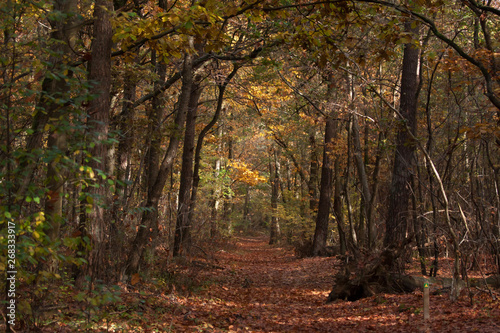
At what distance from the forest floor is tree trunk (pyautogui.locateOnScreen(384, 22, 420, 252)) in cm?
189

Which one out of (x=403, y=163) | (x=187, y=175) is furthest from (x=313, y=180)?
(x=403, y=163)

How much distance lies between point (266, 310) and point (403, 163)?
4.97 meters

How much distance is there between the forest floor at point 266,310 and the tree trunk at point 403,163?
1886 millimetres

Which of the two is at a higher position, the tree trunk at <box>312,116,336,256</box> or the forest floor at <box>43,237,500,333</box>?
the tree trunk at <box>312,116,336,256</box>

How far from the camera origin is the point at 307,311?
347 inches

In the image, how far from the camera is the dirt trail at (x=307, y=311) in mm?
6562

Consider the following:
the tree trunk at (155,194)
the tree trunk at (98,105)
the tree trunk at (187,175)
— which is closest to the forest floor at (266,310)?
the tree trunk at (155,194)

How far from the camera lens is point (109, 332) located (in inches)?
212

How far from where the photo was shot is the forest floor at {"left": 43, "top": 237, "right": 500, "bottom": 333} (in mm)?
6273

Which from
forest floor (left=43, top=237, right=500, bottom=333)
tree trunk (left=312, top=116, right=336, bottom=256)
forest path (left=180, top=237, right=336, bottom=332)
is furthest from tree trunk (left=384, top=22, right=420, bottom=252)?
tree trunk (left=312, top=116, right=336, bottom=256)

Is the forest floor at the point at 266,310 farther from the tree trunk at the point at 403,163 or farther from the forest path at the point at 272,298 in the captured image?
the tree trunk at the point at 403,163

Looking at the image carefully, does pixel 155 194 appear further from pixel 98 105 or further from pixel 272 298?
pixel 272 298

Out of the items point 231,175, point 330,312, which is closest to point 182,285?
point 330,312

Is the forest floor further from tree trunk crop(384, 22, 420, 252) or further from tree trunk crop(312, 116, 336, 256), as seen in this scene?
tree trunk crop(312, 116, 336, 256)
